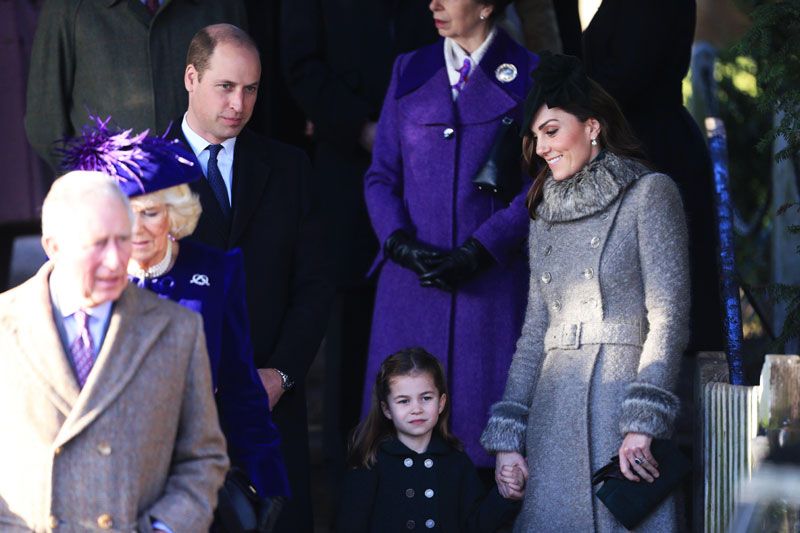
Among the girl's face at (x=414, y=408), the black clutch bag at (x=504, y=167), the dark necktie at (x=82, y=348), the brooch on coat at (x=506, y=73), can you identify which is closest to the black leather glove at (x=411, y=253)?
the black clutch bag at (x=504, y=167)

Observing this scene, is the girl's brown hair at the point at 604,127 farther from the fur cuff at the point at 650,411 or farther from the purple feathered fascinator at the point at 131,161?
the purple feathered fascinator at the point at 131,161

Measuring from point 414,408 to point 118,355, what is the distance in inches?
63.2

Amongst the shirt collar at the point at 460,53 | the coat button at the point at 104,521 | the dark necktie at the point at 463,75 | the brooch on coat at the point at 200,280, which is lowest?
the coat button at the point at 104,521

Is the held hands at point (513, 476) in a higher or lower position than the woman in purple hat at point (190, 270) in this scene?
lower

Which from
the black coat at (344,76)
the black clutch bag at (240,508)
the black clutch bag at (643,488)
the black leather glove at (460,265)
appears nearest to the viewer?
the black clutch bag at (240,508)

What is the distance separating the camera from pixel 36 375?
365cm

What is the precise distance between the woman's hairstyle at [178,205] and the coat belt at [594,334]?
1.33 m

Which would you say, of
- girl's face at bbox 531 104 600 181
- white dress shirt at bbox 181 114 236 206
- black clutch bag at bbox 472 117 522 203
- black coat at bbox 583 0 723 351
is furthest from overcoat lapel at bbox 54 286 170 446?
black coat at bbox 583 0 723 351

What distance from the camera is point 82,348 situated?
3.71m

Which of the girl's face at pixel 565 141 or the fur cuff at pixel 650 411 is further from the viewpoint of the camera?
the girl's face at pixel 565 141

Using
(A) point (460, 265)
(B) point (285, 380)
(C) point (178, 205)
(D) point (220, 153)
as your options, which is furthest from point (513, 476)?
(C) point (178, 205)

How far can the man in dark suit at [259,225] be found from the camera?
5.05 meters

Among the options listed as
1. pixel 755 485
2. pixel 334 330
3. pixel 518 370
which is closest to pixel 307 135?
pixel 334 330

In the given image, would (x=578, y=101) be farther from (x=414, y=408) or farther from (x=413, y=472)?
(x=413, y=472)
